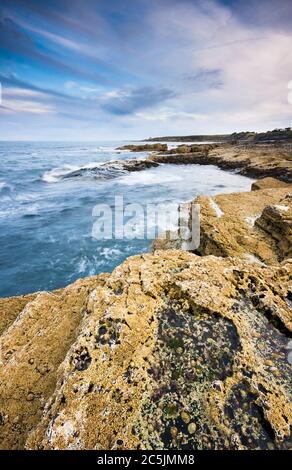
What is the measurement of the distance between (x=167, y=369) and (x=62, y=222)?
15239 millimetres

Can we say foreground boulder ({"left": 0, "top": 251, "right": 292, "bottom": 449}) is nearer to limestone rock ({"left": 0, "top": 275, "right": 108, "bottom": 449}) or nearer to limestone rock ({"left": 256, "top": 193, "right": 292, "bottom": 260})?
limestone rock ({"left": 0, "top": 275, "right": 108, "bottom": 449})

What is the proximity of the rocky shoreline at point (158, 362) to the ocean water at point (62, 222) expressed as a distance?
6671mm

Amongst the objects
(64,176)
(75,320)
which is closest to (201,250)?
(75,320)

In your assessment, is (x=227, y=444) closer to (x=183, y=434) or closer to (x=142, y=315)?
(x=183, y=434)

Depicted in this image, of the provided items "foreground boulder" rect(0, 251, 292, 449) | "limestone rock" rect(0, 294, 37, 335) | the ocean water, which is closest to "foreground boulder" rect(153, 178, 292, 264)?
"foreground boulder" rect(0, 251, 292, 449)

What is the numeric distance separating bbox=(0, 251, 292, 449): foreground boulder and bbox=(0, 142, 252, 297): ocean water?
700cm

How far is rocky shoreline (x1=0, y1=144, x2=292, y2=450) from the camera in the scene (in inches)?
77.5

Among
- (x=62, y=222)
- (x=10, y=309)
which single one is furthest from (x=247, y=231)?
(x=62, y=222)

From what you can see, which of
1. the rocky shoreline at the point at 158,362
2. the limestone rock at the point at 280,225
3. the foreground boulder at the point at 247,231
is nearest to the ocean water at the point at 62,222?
the foreground boulder at the point at 247,231

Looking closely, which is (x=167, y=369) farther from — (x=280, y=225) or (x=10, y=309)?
(x=280, y=225)

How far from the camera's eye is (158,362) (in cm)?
240

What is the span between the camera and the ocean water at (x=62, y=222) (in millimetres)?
10203

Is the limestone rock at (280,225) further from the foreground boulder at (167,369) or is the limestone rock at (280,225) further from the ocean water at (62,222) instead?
the ocean water at (62,222)

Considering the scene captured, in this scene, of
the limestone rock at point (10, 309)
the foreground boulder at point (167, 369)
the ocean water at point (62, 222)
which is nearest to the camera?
the foreground boulder at point (167, 369)
